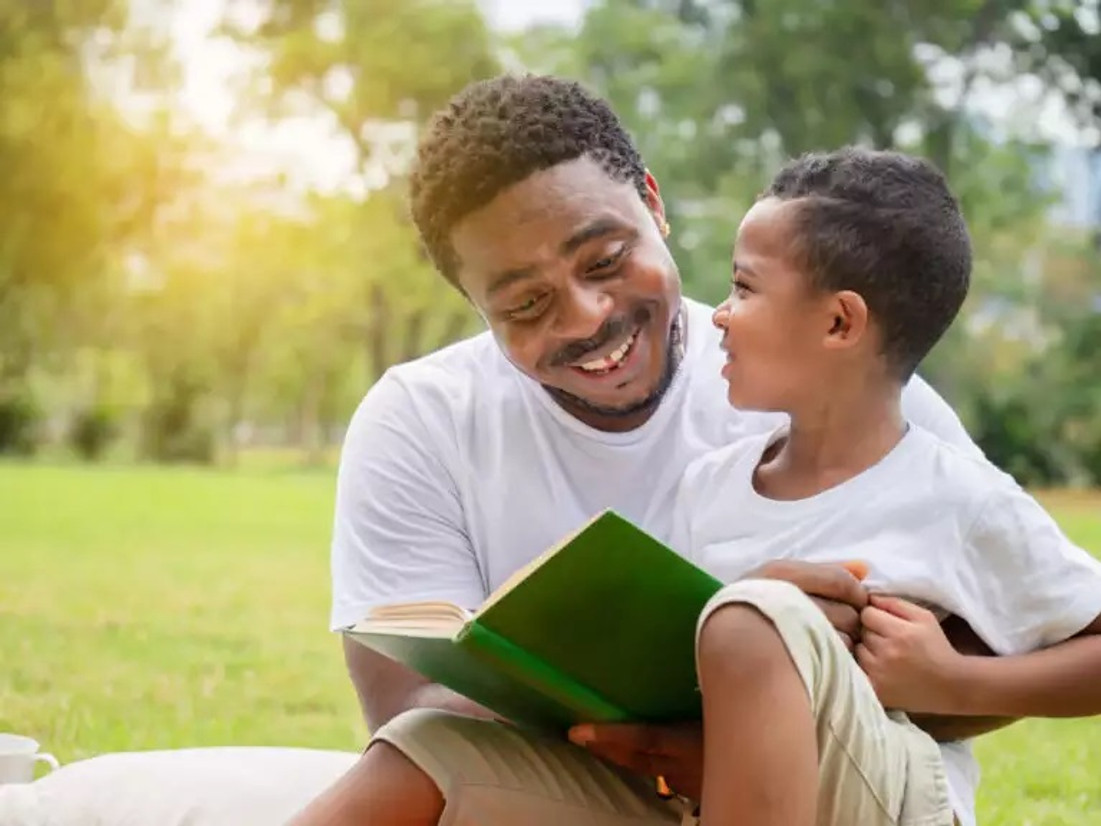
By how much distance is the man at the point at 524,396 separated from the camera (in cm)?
146

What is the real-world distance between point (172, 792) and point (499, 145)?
0.75 metres

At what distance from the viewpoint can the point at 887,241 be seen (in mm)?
1358

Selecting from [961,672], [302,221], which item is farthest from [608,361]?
[302,221]

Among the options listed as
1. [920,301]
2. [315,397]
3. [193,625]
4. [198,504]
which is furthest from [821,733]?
[315,397]

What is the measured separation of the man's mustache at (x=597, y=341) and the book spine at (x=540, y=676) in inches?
14.2

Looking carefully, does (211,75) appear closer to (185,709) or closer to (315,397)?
(315,397)

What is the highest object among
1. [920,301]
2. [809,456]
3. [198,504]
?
[920,301]

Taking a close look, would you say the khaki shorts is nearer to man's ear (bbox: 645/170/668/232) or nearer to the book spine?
the book spine

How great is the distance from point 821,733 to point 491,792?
0.95 ft

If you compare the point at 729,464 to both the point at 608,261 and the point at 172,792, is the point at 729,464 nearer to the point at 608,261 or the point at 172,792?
the point at 608,261

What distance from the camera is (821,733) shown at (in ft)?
3.65

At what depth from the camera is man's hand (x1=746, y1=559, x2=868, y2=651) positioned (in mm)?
1224

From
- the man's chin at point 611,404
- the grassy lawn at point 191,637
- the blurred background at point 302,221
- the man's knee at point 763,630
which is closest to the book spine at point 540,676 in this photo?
the man's knee at point 763,630

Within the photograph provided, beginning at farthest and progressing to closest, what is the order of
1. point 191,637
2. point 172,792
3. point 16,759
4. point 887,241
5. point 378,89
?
1. point 378,89
2. point 191,637
3. point 16,759
4. point 172,792
5. point 887,241
